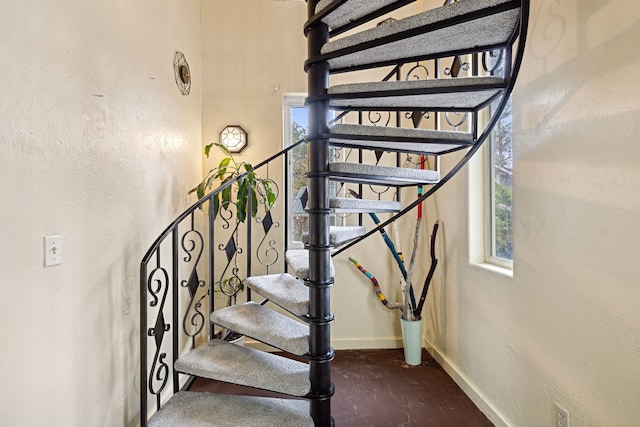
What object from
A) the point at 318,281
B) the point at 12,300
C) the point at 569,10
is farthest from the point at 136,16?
the point at 569,10

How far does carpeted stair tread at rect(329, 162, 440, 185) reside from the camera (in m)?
1.55

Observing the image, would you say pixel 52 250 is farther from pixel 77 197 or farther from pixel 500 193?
pixel 500 193

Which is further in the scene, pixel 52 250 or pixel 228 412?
pixel 228 412

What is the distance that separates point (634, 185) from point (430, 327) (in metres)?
2.05

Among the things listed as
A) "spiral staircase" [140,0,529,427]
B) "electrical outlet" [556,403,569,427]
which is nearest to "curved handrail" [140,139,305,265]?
"spiral staircase" [140,0,529,427]

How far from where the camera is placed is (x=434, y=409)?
2.04m

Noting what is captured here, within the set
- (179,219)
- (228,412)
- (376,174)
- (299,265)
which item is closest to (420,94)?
(376,174)

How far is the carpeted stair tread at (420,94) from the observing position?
1.33 m

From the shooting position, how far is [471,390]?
2111 mm

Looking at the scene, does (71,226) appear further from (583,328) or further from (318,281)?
(583,328)

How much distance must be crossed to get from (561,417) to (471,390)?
2.53 ft

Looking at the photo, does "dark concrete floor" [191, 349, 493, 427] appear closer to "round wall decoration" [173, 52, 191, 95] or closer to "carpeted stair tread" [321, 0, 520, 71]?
"carpeted stair tread" [321, 0, 520, 71]

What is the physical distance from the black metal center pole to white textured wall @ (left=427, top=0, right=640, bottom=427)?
1.00 meters

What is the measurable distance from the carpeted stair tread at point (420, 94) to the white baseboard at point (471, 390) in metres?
1.73
